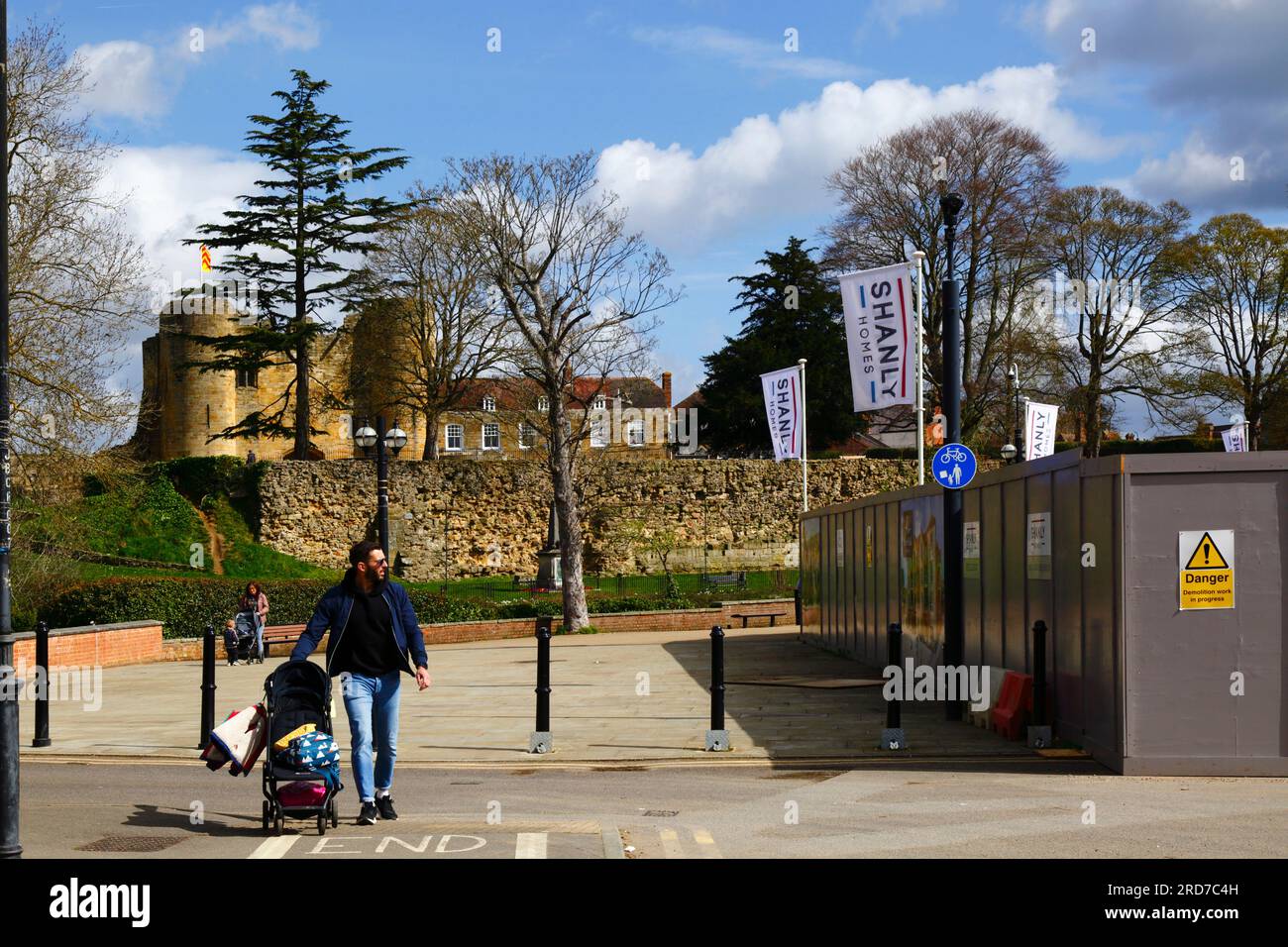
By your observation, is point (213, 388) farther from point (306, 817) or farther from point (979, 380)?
point (306, 817)

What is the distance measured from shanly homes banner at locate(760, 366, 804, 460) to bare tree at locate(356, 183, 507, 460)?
17089 millimetres

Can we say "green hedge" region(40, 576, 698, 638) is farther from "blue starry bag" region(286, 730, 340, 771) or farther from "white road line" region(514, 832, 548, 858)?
"white road line" region(514, 832, 548, 858)

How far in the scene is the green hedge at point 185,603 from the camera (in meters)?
30.1

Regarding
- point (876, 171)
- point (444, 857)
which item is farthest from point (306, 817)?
point (876, 171)

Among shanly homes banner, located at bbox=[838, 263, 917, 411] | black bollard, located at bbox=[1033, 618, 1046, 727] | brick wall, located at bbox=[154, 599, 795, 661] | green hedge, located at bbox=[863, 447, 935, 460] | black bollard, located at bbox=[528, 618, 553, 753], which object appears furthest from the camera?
green hedge, located at bbox=[863, 447, 935, 460]

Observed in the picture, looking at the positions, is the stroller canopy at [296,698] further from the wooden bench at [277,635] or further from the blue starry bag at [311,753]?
the wooden bench at [277,635]

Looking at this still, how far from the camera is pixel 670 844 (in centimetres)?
873

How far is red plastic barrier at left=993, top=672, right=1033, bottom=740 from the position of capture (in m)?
13.5

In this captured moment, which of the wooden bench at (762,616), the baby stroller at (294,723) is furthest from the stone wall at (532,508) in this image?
the baby stroller at (294,723)

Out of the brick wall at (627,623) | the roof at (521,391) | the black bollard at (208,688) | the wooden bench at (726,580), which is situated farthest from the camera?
the wooden bench at (726,580)

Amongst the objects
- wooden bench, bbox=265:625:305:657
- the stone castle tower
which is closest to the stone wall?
the stone castle tower

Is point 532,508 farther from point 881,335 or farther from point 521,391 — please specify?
point 881,335

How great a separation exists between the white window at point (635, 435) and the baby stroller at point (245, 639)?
4714cm

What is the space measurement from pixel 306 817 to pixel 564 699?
31.9 feet
